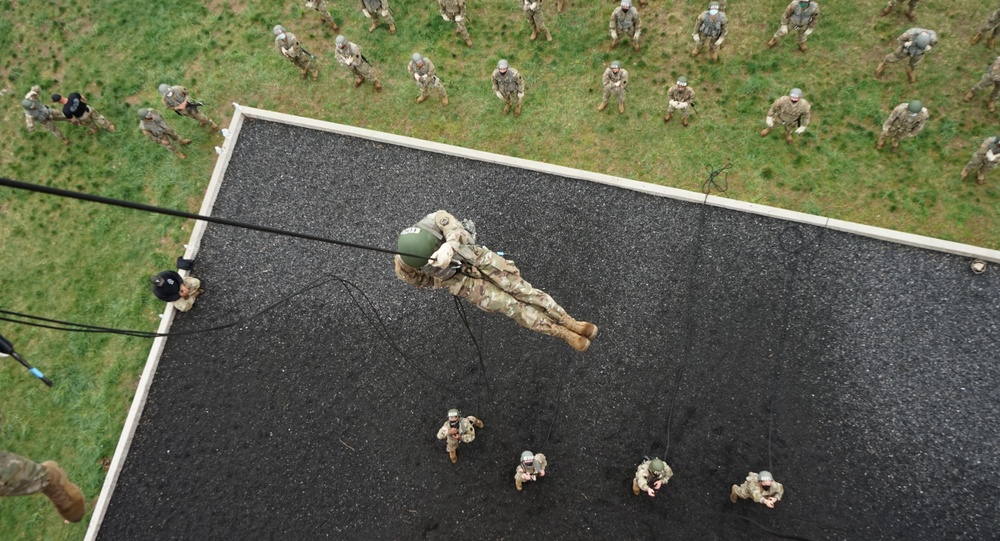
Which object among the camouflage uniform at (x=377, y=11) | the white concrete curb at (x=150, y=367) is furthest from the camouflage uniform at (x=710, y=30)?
the white concrete curb at (x=150, y=367)

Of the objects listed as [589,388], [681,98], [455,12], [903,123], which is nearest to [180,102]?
[455,12]

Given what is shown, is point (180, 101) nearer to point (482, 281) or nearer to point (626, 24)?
point (482, 281)

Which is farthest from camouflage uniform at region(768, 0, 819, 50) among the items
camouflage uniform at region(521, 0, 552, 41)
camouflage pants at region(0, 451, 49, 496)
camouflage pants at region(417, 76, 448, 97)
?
camouflage pants at region(0, 451, 49, 496)

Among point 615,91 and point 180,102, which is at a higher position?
point 615,91

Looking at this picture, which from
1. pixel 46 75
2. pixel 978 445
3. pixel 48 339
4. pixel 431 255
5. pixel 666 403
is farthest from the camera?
pixel 46 75

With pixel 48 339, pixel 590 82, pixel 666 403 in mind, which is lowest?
pixel 48 339

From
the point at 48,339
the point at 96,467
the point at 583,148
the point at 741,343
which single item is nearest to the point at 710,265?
the point at 741,343

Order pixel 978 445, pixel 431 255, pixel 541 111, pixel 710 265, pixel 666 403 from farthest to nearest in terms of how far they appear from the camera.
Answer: pixel 541 111 < pixel 710 265 < pixel 666 403 < pixel 978 445 < pixel 431 255

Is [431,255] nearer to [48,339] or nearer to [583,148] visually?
[583,148]

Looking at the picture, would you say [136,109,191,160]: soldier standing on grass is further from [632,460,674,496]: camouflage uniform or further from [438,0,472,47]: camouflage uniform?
[632,460,674,496]: camouflage uniform
